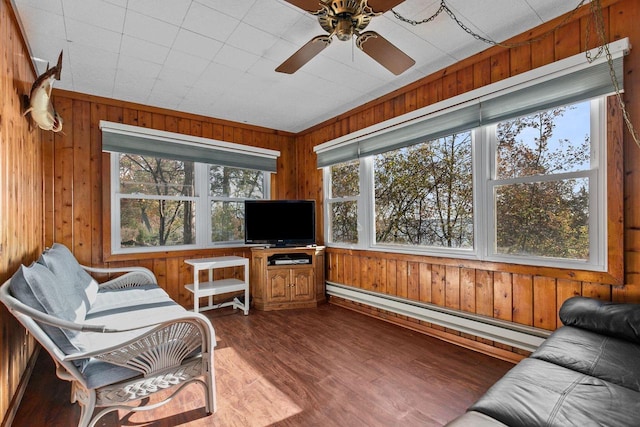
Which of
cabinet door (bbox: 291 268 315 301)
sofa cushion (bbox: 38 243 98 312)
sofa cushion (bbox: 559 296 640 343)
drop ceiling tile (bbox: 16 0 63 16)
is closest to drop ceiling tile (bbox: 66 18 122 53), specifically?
drop ceiling tile (bbox: 16 0 63 16)

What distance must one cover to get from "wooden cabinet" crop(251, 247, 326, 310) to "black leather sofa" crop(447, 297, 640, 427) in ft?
8.66

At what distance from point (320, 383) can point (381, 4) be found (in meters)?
2.36

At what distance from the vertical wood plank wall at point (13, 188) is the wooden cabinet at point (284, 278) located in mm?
2104

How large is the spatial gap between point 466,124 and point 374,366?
2167 mm

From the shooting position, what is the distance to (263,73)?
274cm

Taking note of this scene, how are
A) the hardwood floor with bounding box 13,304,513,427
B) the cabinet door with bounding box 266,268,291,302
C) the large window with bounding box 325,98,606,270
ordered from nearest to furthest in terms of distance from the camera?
the hardwood floor with bounding box 13,304,513,427 < the large window with bounding box 325,98,606,270 < the cabinet door with bounding box 266,268,291,302

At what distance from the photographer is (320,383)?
2051 mm

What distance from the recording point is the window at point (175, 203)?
11.2ft

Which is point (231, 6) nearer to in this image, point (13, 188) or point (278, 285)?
point (13, 188)

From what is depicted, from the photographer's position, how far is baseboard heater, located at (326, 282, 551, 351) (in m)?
2.21

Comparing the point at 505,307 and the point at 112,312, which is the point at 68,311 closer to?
the point at 112,312

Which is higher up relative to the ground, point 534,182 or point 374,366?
point 534,182

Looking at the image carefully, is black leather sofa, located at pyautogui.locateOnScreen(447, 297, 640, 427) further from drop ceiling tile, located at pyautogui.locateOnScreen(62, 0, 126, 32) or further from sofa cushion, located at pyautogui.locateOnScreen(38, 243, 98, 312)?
drop ceiling tile, located at pyautogui.locateOnScreen(62, 0, 126, 32)

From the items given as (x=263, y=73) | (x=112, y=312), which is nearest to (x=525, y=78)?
(x=263, y=73)
